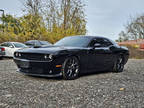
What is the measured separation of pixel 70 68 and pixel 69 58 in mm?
294

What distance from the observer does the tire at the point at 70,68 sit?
17.3 ft

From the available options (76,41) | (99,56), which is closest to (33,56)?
(76,41)

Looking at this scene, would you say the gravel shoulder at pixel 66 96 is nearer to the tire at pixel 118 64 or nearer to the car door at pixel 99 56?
the car door at pixel 99 56

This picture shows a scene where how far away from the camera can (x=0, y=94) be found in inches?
151

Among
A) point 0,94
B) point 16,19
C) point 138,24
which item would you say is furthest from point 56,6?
point 138,24

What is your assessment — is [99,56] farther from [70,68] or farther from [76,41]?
[70,68]

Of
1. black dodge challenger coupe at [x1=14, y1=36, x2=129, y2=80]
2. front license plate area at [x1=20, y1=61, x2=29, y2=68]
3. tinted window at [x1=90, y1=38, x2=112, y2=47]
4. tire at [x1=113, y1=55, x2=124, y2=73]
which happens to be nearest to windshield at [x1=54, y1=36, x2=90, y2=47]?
black dodge challenger coupe at [x1=14, y1=36, x2=129, y2=80]

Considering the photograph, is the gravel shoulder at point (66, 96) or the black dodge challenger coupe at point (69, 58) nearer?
the gravel shoulder at point (66, 96)

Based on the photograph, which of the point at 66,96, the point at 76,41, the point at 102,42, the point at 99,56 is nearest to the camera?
the point at 66,96

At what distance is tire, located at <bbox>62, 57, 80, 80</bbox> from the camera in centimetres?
527

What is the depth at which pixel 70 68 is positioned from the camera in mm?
5445

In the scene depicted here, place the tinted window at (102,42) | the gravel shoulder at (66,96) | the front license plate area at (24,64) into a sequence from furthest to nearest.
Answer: the tinted window at (102,42)
the front license plate area at (24,64)
the gravel shoulder at (66,96)

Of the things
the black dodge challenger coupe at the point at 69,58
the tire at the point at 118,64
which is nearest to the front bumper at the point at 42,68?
the black dodge challenger coupe at the point at 69,58

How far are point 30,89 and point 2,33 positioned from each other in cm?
1909
